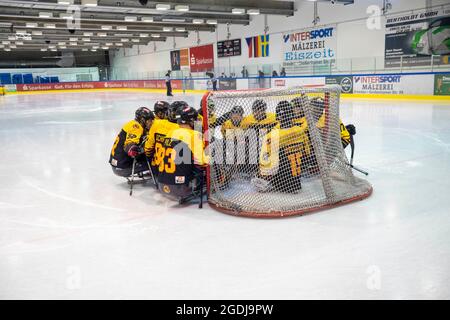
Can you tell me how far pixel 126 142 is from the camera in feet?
14.7

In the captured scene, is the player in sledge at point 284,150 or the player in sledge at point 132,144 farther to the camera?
the player in sledge at point 132,144

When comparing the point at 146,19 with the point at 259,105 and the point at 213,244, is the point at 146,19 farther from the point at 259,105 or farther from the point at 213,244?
the point at 213,244

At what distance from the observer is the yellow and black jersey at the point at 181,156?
12.5 ft

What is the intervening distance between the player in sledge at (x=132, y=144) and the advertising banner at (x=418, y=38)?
15.0 metres

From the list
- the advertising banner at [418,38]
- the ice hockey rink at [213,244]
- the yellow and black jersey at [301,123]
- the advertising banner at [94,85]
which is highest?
the advertising banner at [418,38]

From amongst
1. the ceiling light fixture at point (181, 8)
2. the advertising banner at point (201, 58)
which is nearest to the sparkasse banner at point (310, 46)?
the ceiling light fixture at point (181, 8)

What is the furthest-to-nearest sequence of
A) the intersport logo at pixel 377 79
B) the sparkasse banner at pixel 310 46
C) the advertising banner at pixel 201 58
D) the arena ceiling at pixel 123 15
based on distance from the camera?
the advertising banner at pixel 201 58, the sparkasse banner at pixel 310 46, the arena ceiling at pixel 123 15, the intersport logo at pixel 377 79

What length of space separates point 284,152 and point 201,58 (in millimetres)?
29239

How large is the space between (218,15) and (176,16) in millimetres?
2773

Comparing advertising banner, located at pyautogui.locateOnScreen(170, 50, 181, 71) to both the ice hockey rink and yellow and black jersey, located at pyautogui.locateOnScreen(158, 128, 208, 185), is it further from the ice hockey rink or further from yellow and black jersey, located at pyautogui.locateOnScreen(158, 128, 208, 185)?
yellow and black jersey, located at pyautogui.locateOnScreen(158, 128, 208, 185)

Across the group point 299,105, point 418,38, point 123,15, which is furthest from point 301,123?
point 123,15

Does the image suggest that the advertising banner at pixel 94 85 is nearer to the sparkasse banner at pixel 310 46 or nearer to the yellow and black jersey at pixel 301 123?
the sparkasse banner at pixel 310 46

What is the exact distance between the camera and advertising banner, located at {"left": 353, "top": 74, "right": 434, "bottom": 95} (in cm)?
1429

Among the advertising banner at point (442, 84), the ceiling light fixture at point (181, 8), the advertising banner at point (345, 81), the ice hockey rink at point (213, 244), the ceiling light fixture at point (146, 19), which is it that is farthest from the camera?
the ceiling light fixture at point (146, 19)
